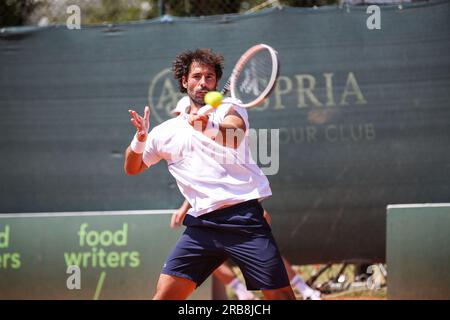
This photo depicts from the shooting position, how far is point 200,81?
4.64 meters

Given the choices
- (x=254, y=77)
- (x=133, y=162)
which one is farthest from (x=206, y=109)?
(x=254, y=77)

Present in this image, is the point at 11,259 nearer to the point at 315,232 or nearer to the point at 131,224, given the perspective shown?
the point at 131,224

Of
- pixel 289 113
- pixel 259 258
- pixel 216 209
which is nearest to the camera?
pixel 259 258

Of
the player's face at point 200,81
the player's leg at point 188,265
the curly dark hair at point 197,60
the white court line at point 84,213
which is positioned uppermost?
the curly dark hair at point 197,60

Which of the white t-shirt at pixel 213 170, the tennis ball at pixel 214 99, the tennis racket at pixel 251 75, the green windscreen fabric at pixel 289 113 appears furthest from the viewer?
the green windscreen fabric at pixel 289 113

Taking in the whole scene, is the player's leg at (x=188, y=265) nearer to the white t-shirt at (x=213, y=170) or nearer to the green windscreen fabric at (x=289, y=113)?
the white t-shirt at (x=213, y=170)

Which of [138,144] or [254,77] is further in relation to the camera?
[254,77]

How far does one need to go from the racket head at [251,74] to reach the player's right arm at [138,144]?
22.4 inches

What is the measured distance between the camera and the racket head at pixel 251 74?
195 inches

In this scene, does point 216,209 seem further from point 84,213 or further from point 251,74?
point 84,213

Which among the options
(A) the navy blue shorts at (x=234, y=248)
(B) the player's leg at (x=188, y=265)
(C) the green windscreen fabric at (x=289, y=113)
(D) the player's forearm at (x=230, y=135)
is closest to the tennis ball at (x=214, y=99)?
(D) the player's forearm at (x=230, y=135)

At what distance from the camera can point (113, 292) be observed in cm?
654

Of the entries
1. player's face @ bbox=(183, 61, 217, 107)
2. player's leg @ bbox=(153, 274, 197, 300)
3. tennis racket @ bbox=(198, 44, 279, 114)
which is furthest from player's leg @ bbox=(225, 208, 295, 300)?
tennis racket @ bbox=(198, 44, 279, 114)

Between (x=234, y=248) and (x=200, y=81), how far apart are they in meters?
A: 0.94
